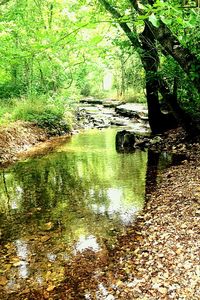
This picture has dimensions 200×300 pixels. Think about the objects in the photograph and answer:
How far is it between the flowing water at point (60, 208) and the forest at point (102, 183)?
0.03 meters

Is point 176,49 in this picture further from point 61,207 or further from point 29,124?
point 29,124

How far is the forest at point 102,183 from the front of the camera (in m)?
4.84

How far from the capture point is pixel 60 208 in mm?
8008

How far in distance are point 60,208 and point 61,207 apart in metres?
0.07

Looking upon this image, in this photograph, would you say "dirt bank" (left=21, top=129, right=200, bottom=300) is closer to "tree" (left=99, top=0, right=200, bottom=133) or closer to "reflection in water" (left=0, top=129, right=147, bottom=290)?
"reflection in water" (left=0, top=129, right=147, bottom=290)

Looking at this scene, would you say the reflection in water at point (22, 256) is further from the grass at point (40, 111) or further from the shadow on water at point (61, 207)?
the grass at point (40, 111)

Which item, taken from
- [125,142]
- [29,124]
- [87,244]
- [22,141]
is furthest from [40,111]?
[87,244]

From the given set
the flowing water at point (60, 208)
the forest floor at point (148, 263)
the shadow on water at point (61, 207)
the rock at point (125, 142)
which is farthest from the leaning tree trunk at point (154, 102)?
the forest floor at point (148, 263)

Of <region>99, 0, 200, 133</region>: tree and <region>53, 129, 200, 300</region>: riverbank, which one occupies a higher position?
<region>99, 0, 200, 133</region>: tree

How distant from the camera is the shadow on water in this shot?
555 cm

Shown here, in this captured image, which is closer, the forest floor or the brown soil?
the forest floor

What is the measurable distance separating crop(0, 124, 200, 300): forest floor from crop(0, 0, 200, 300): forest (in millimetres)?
19

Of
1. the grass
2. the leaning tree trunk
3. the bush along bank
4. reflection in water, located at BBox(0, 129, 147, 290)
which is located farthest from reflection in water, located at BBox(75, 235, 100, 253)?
the grass

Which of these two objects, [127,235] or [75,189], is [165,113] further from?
[127,235]
